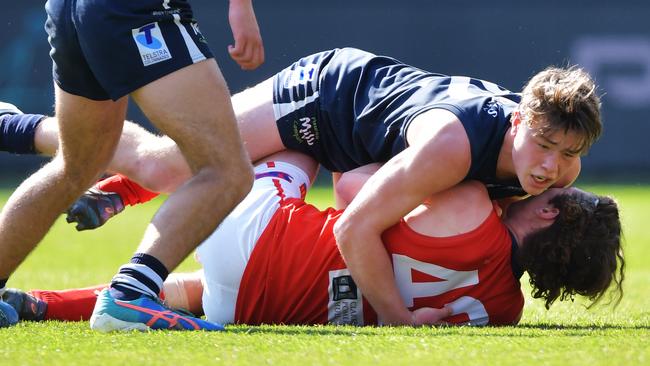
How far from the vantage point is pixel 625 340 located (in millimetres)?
3824

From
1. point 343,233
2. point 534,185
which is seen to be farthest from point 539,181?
point 343,233

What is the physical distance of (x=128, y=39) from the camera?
3789 mm

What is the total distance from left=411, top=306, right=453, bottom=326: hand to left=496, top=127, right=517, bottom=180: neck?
62 centimetres

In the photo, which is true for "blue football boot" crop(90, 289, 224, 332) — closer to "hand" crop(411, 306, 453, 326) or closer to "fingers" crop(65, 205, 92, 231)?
"hand" crop(411, 306, 453, 326)

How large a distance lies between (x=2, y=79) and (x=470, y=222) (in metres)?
12.3

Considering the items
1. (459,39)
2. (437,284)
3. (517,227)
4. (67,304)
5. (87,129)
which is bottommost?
(459,39)

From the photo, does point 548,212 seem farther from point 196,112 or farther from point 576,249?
point 196,112

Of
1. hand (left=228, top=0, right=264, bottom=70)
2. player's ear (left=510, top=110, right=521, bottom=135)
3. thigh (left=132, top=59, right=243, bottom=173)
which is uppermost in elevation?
hand (left=228, top=0, right=264, bottom=70)

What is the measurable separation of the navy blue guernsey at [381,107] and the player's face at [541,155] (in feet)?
0.45

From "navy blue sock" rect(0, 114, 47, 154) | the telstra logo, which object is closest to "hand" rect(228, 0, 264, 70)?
the telstra logo

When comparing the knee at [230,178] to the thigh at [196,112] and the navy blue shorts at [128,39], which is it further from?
the navy blue shorts at [128,39]

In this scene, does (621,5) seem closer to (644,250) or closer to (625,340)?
(644,250)

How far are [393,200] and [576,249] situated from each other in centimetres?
84

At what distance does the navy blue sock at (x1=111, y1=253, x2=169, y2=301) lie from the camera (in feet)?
12.6
